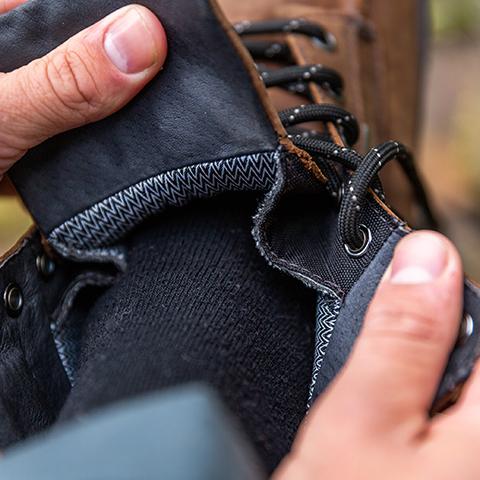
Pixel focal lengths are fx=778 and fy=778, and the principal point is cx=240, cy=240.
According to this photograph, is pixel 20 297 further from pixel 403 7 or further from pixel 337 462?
pixel 403 7

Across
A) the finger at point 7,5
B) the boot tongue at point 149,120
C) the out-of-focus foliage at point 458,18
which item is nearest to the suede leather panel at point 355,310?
the boot tongue at point 149,120

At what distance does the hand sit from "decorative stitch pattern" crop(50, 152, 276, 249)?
0.43 feet

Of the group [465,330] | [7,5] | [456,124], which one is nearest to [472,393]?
[465,330]

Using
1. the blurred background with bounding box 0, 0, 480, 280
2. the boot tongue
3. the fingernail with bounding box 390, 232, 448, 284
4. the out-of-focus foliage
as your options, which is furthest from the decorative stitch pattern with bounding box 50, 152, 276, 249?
the out-of-focus foliage

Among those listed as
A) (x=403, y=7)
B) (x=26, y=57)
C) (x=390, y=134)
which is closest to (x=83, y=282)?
(x=26, y=57)

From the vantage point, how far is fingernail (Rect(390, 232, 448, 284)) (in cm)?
46

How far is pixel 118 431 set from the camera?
1.25 feet

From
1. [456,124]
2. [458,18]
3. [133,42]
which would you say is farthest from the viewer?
[458,18]

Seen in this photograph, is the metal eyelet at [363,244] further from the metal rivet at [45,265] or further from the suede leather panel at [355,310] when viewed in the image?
the metal rivet at [45,265]

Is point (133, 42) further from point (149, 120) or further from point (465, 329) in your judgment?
point (465, 329)

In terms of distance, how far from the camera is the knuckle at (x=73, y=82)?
22.5 inches

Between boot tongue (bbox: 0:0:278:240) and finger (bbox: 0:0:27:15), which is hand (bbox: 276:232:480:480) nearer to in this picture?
boot tongue (bbox: 0:0:278:240)

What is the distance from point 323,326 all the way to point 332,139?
0.18 metres

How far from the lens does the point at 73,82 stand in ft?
1.91
